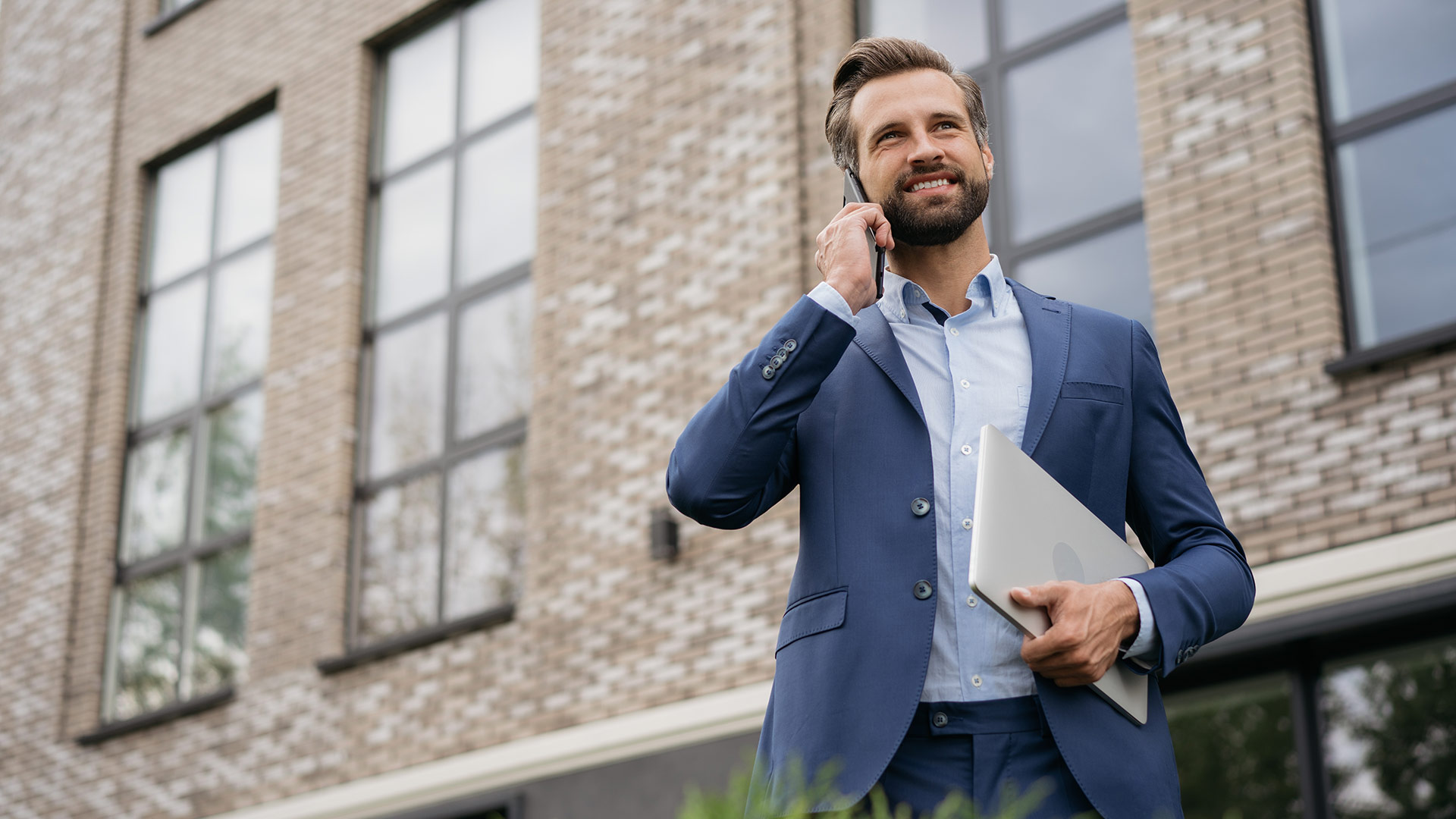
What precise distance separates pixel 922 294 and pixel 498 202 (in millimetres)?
9276

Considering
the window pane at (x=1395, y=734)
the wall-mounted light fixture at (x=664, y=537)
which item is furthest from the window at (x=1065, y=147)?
the wall-mounted light fixture at (x=664, y=537)

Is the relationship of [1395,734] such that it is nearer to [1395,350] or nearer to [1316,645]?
[1316,645]

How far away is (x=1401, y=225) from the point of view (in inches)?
303

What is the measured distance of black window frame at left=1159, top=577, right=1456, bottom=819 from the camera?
7074 millimetres

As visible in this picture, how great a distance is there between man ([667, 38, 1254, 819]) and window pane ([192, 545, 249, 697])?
10.4 m

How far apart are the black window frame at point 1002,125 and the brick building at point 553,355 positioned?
0.03m

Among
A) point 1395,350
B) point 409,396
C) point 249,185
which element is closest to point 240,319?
point 249,185

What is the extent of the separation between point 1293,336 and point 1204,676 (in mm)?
1615

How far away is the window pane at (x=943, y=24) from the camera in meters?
9.70

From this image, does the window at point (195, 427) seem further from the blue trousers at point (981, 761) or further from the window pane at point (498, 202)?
the blue trousers at point (981, 761)

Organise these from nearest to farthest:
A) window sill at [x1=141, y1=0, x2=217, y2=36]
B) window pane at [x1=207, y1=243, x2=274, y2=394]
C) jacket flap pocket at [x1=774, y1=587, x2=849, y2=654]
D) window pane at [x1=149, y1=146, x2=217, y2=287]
Result: jacket flap pocket at [x1=774, y1=587, x2=849, y2=654] < window pane at [x1=207, y1=243, x2=274, y2=394] < window pane at [x1=149, y1=146, x2=217, y2=287] < window sill at [x1=141, y1=0, x2=217, y2=36]

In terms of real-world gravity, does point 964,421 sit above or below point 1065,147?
below

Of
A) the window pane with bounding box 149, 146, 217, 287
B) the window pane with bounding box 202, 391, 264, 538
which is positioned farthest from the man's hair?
the window pane with bounding box 149, 146, 217, 287

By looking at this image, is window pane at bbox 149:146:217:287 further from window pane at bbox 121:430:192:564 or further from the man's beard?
the man's beard
